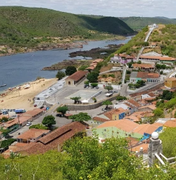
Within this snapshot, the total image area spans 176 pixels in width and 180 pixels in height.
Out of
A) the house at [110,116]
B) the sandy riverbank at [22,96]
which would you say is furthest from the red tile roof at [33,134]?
the sandy riverbank at [22,96]

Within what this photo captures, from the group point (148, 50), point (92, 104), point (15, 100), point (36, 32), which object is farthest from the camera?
point (36, 32)

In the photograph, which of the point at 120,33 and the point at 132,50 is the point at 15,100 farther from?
the point at 120,33

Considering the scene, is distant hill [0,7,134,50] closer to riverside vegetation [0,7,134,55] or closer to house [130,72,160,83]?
riverside vegetation [0,7,134,55]

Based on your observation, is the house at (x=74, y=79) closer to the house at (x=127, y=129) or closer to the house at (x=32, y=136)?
the house at (x=32, y=136)

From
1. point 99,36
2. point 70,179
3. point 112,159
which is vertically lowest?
point 99,36

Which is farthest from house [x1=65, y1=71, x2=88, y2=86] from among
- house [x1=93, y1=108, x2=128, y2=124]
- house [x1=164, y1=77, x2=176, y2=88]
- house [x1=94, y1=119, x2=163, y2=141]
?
house [x1=94, y1=119, x2=163, y2=141]

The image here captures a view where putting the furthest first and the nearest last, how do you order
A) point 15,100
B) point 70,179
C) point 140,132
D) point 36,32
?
point 36,32, point 15,100, point 140,132, point 70,179

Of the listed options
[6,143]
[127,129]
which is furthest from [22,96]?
[127,129]

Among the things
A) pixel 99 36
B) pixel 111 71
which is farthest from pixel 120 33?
pixel 111 71
